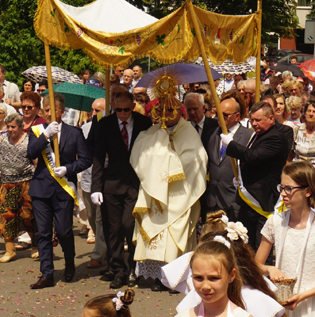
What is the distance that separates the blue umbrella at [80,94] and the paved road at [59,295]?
2.55 m

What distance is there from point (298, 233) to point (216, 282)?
1.16 m

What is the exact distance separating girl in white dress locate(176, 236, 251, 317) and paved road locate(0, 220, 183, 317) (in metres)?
2.79

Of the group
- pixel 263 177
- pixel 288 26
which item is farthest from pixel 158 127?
pixel 288 26

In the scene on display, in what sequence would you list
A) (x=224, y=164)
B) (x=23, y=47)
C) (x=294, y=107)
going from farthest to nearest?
(x=23, y=47) → (x=294, y=107) → (x=224, y=164)

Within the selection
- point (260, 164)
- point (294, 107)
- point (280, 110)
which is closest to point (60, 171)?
point (260, 164)

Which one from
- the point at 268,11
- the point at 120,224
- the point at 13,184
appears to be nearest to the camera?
the point at 120,224

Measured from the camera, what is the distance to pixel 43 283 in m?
6.69

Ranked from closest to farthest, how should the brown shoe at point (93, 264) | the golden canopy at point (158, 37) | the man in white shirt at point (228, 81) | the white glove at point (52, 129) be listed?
the golden canopy at point (158, 37), the white glove at point (52, 129), the brown shoe at point (93, 264), the man in white shirt at point (228, 81)

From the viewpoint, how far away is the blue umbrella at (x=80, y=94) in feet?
30.0

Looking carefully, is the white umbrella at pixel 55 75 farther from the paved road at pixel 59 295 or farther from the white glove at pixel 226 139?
the white glove at pixel 226 139

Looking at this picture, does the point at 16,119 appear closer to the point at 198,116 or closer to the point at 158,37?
the point at 198,116

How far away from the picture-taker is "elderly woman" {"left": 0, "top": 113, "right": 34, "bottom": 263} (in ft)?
25.7

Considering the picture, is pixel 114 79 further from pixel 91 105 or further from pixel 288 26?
pixel 288 26

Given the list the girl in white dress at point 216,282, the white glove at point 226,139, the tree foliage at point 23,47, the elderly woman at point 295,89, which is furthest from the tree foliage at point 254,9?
the girl in white dress at point 216,282
